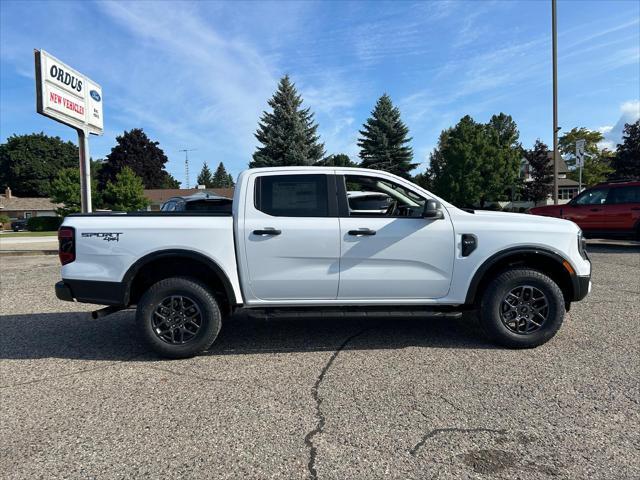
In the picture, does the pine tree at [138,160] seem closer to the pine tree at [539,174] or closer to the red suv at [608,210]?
the pine tree at [539,174]

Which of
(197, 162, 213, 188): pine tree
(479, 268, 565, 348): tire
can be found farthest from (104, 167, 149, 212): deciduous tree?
(197, 162, 213, 188): pine tree

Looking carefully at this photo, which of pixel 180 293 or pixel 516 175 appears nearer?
pixel 180 293

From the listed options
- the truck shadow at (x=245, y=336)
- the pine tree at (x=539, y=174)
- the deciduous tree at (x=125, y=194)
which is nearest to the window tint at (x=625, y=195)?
the truck shadow at (x=245, y=336)

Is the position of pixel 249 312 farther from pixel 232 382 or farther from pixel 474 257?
pixel 474 257

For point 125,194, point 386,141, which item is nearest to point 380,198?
point 386,141

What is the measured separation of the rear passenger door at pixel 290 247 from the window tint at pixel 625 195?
11500 mm

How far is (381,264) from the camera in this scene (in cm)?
432

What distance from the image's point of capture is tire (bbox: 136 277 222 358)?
4.21m

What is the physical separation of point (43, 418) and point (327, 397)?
6.87 ft

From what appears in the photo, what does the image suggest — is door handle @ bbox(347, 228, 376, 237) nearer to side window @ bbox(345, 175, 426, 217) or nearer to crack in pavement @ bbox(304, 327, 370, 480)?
side window @ bbox(345, 175, 426, 217)

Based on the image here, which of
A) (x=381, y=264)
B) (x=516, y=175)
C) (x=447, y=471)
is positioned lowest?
(x=447, y=471)

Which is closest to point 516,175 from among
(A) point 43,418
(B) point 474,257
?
(B) point 474,257

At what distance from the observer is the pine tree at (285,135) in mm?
34919

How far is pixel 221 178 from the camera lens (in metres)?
146
